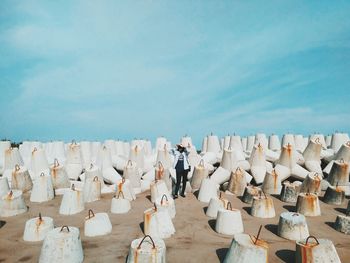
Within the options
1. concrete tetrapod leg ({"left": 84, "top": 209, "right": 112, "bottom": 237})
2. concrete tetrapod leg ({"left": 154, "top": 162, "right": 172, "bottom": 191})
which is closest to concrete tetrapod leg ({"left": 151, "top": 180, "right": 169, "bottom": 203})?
concrete tetrapod leg ({"left": 154, "top": 162, "right": 172, "bottom": 191})

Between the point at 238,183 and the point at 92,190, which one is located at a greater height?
the point at 238,183

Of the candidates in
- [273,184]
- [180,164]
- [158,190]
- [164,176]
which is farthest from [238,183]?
[158,190]

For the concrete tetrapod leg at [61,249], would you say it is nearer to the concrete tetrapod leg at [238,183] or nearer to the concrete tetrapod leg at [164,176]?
the concrete tetrapod leg at [164,176]

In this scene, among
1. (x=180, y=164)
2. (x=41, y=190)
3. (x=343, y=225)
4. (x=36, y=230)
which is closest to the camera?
(x=36, y=230)

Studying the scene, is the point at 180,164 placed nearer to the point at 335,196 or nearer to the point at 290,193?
the point at 290,193

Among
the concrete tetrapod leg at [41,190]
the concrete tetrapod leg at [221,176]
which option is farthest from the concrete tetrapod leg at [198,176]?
the concrete tetrapod leg at [41,190]

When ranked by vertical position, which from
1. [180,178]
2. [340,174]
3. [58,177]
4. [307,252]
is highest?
[340,174]

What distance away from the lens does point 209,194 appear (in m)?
7.10

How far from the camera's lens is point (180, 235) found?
508 cm

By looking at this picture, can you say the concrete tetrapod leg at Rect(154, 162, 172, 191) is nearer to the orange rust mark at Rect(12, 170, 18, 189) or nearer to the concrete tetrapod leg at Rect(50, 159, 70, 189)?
the concrete tetrapod leg at Rect(50, 159, 70, 189)

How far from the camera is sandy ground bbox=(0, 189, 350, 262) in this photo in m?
4.33

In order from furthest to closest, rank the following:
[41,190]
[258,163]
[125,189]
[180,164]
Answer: [258,163] → [180,164] → [41,190] → [125,189]

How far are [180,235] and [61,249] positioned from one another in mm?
1782

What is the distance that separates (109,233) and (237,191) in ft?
12.0
